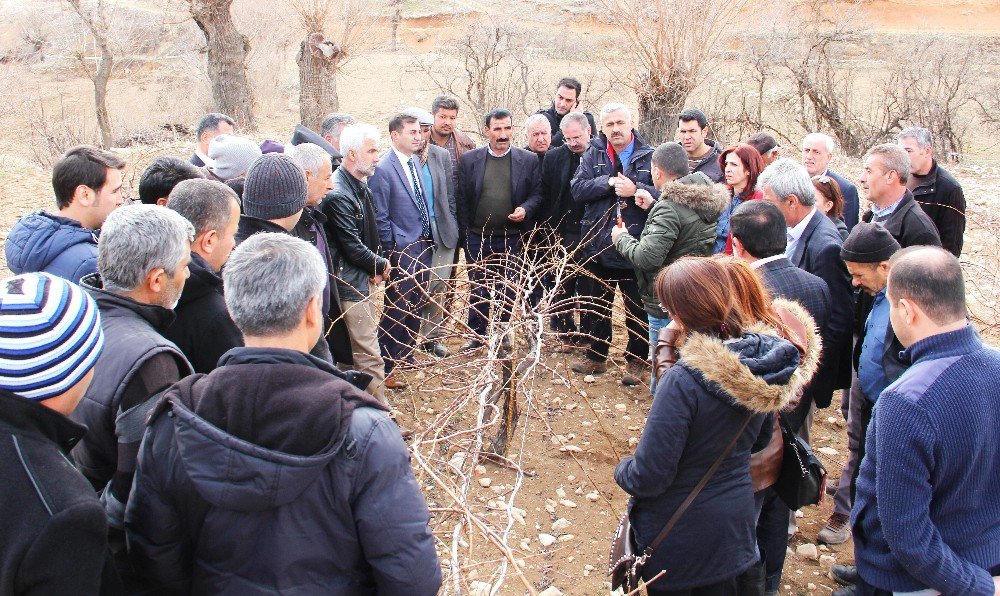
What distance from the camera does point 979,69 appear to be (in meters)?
16.4

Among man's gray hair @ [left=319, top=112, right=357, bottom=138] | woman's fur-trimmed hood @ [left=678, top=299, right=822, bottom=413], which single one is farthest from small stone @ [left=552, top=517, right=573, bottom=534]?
man's gray hair @ [left=319, top=112, right=357, bottom=138]

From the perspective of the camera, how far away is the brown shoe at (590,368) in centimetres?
593

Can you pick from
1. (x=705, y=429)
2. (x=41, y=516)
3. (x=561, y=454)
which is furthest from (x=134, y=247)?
(x=561, y=454)

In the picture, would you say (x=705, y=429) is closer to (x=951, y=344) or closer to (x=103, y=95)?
(x=951, y=344)

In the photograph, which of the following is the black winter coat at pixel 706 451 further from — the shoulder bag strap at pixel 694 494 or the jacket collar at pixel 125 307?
the jacket collar at pixel 125 307

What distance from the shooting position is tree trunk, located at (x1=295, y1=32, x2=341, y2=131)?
11070 millimetres

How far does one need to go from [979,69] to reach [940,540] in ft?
58.9

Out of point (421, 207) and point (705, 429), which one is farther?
point (421, 207)

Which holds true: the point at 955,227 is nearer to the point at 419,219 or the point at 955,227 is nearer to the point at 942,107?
the point at 419,219

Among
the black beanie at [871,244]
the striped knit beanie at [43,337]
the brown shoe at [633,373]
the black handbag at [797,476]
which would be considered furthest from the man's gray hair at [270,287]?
the brown shoe at [633,373]

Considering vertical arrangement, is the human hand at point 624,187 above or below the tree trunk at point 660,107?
below

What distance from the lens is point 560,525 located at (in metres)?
3.93

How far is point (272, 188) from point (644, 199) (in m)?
2.88

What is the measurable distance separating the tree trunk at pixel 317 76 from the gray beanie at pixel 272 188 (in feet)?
26.7
